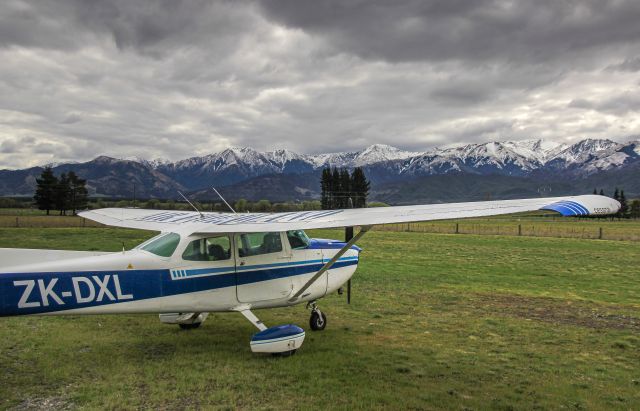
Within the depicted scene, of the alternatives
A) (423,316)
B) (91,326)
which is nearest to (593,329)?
(423,316)

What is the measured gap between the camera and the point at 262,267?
791 centimetres

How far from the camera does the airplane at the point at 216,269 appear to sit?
606cm

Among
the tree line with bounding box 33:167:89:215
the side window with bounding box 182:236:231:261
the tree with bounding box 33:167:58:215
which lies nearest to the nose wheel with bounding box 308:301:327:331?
the side window with bounding box 182:236:231:261

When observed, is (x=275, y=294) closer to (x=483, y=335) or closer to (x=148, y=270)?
(x=148, y=270)

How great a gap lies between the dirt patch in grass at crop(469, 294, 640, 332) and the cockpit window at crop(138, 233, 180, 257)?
7.91 meters

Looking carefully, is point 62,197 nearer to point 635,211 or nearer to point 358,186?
point 358,186

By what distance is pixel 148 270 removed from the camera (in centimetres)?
690

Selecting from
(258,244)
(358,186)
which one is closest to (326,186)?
(358,186)

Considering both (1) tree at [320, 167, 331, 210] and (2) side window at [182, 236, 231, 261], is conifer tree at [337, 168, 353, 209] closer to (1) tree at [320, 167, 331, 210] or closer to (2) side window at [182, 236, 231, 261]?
(1) tree at [320, 167, 331, 210]

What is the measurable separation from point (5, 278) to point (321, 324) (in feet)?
18.1

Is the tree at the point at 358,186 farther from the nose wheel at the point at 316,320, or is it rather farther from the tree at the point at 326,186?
the nose wheel at the point at 316,320

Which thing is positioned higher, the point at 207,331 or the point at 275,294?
the point at 275,294

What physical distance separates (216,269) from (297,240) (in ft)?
5.73

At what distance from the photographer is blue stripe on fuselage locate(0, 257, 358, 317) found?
5.89 metres
